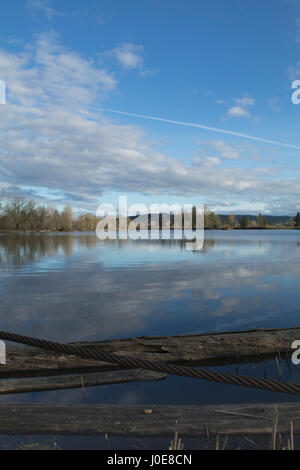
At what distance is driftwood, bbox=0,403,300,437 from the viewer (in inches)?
145

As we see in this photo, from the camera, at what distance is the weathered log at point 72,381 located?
193 inches

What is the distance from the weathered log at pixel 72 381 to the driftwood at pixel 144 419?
738 millimetres

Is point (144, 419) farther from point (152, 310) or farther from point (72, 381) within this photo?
point (152, 310)

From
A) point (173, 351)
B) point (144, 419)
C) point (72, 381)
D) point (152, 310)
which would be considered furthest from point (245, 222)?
point (144, 419)

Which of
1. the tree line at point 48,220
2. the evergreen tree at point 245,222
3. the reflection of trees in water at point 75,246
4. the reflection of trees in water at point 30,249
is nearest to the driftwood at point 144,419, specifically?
the reflection of trees in water at point 30,249

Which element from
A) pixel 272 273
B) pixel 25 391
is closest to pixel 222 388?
pixel 25 391

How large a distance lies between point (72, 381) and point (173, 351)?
194 centimetres

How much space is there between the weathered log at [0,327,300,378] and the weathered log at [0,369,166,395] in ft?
1.36

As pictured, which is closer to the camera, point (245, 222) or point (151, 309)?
point (151, 309)

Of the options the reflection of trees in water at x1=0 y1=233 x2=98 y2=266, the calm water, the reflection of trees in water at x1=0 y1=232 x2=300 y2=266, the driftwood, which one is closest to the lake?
the calm water

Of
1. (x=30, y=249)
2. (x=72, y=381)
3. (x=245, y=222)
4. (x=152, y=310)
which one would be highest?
(x=245, y=222)

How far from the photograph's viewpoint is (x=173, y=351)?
→ 5.97m

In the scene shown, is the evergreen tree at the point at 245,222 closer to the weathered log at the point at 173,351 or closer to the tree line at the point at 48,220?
the tree line at the point at 48,220

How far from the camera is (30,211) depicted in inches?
4405
